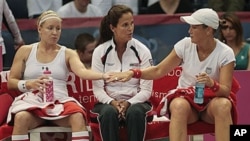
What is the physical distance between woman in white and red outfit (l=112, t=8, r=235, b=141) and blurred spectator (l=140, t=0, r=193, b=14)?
7.32 feet

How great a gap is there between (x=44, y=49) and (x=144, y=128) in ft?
3.41

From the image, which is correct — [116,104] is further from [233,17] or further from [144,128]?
[233,17]

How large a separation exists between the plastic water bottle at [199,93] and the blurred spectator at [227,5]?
2.88 m

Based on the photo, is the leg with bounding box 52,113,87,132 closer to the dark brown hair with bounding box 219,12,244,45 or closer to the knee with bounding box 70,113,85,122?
the knee with bounding box 70,113,85,122

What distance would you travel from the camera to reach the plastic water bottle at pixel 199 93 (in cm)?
617

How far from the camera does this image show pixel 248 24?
856cm

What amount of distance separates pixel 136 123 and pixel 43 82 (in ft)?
2.49

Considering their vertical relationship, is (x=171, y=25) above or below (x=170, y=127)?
above

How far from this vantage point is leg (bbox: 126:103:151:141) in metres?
6.36

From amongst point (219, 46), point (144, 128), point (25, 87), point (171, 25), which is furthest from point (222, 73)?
point (171, 25)

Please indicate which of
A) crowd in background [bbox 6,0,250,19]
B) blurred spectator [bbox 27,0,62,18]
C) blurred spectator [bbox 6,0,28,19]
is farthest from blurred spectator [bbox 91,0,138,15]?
blurred spectator [bbox 6,0,28,19]

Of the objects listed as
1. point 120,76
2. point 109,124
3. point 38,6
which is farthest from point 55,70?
point 38,6

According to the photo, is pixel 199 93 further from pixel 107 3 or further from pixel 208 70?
pixel 107 3

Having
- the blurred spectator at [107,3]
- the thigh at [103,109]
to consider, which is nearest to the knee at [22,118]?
the thigh at [103,109]
